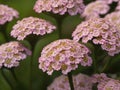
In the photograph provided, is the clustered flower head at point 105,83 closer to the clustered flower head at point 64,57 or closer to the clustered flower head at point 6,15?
the clustered flower head at point 64,57

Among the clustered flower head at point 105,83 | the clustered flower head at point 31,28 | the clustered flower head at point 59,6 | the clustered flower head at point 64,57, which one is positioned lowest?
the clustered flower head at point 105,83

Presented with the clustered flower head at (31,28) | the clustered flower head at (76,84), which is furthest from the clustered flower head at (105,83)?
the clustered flower head at (31,28)

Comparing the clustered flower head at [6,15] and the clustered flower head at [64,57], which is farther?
the clustered flower head at [6,15]

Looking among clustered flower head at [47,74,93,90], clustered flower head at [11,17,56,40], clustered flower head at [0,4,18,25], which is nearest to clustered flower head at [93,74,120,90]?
clustered flower head at [47,74,93,90]

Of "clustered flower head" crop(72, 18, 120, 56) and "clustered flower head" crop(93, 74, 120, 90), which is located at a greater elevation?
"clustered flower head" crop(72, 18, 120, 56)

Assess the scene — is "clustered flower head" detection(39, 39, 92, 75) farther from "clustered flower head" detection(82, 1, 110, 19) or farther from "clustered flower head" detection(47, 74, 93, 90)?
"clustered flower head" detection(82, 1, 110, 19)

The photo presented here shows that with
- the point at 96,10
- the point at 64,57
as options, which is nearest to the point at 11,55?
the point at 64,57
